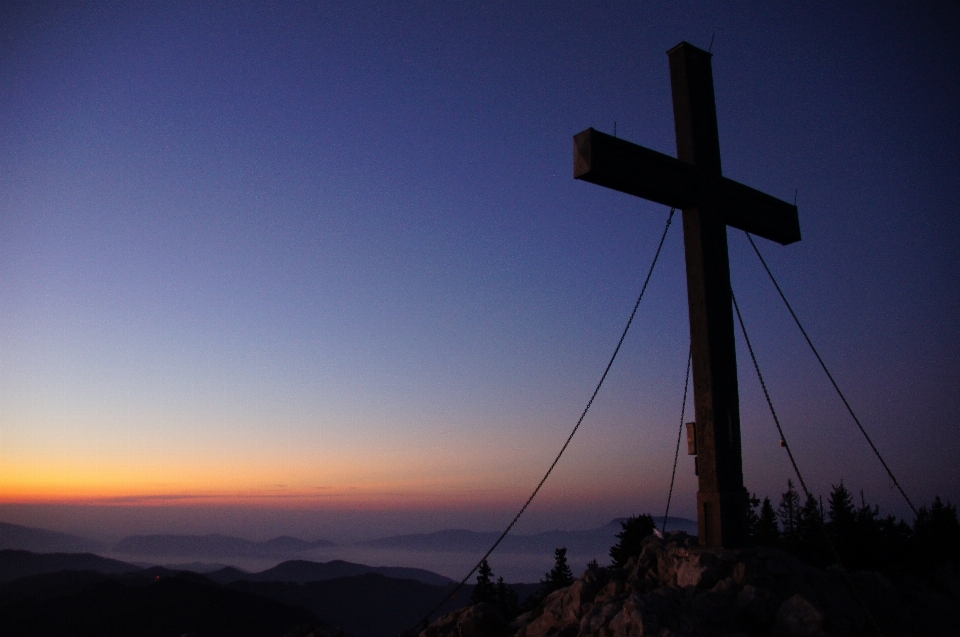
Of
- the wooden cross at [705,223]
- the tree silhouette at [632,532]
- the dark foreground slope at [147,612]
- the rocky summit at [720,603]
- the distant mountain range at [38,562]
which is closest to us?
the rocky summit at [720,603]

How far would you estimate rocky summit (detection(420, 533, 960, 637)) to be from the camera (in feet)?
22.1

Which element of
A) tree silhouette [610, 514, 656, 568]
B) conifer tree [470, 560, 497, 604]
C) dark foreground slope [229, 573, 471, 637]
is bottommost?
dark foreground slope [229, 573, 471, 637]

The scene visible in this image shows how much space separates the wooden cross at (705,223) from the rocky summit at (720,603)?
0.58m

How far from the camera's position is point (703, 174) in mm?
8789

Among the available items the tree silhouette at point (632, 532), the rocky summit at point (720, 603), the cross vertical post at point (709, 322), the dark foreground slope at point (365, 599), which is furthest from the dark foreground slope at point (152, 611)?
the dark foreground slope at point (365, 599)

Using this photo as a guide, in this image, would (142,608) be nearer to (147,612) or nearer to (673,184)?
(147,612)

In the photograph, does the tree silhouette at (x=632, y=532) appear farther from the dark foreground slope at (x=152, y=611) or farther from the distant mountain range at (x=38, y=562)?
the distant mountain range at (x=38, y=562)

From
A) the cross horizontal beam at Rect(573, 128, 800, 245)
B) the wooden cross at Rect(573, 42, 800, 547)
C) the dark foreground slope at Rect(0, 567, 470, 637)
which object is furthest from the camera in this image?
the dark foreground slope at Rect(0, 567, 470, 637)

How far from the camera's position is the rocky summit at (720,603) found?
6750 mm

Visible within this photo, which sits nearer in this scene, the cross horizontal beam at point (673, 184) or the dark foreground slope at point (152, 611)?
the cross horizontal beam at point (673, 184)

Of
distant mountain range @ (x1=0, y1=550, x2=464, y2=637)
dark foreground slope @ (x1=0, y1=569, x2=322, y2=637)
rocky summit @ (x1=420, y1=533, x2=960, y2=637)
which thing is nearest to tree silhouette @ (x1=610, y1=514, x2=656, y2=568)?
distant mountain range @ (x1=0, y1=550, x2=464, y2=637)

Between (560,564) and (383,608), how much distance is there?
107 m

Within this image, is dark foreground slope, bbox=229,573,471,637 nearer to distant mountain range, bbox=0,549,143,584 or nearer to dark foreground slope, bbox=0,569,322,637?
distant mountain range, bbox=0,549,143,584

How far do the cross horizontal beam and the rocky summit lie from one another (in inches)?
160
